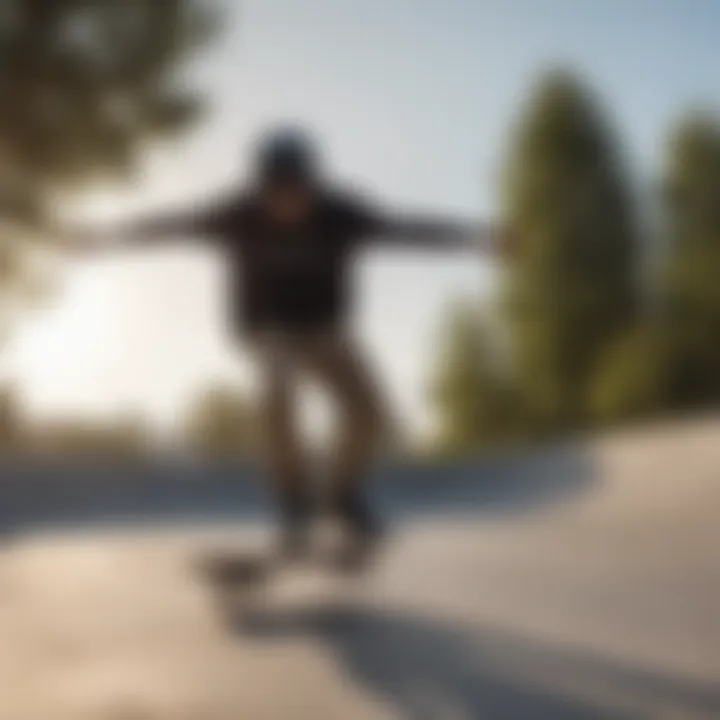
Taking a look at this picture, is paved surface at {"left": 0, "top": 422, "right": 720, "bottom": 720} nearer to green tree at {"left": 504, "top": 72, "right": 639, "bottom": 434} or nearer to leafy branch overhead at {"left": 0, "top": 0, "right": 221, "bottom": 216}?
green tree at {"left": 504, "top": 72, "right": 639, "bottom": 434}

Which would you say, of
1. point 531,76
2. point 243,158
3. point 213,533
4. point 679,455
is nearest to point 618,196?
point 531,76

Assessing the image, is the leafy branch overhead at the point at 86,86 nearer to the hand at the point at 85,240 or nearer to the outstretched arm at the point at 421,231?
the hand at the point at 85,240

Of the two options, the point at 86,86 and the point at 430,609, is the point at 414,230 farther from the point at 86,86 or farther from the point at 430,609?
the point at 86,86

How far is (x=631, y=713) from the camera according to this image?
0.63 metres

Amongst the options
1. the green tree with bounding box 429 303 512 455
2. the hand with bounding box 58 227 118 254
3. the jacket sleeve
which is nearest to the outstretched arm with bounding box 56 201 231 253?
the hand with bounding box 58 227 118 254

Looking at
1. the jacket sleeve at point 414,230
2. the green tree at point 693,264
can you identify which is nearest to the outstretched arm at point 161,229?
the jacket sleeve at point 414,230

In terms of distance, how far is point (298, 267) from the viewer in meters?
0.74

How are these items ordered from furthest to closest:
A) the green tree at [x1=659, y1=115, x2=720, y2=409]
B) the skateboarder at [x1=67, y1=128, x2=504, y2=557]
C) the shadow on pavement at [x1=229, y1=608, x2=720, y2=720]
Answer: the green tree at [x1=659, y1=115, x2=720, y2=409] → the skateboarder at [x1=67, y1=128, x2=504, y2=557] → the shadow on pavement at [x1=229, y1=608, x2=720, y2=720]

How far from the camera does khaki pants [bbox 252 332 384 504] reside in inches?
30.1

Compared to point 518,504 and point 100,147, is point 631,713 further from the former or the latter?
point 100,147

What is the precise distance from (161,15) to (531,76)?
39cm

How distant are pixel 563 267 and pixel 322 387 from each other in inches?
10.5

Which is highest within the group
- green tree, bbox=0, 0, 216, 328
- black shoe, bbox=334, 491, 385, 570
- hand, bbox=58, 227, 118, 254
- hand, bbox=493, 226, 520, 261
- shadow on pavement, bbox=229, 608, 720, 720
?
green tree, bbox=0, 0, 216, 328

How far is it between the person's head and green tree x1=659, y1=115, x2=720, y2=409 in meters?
0.34
